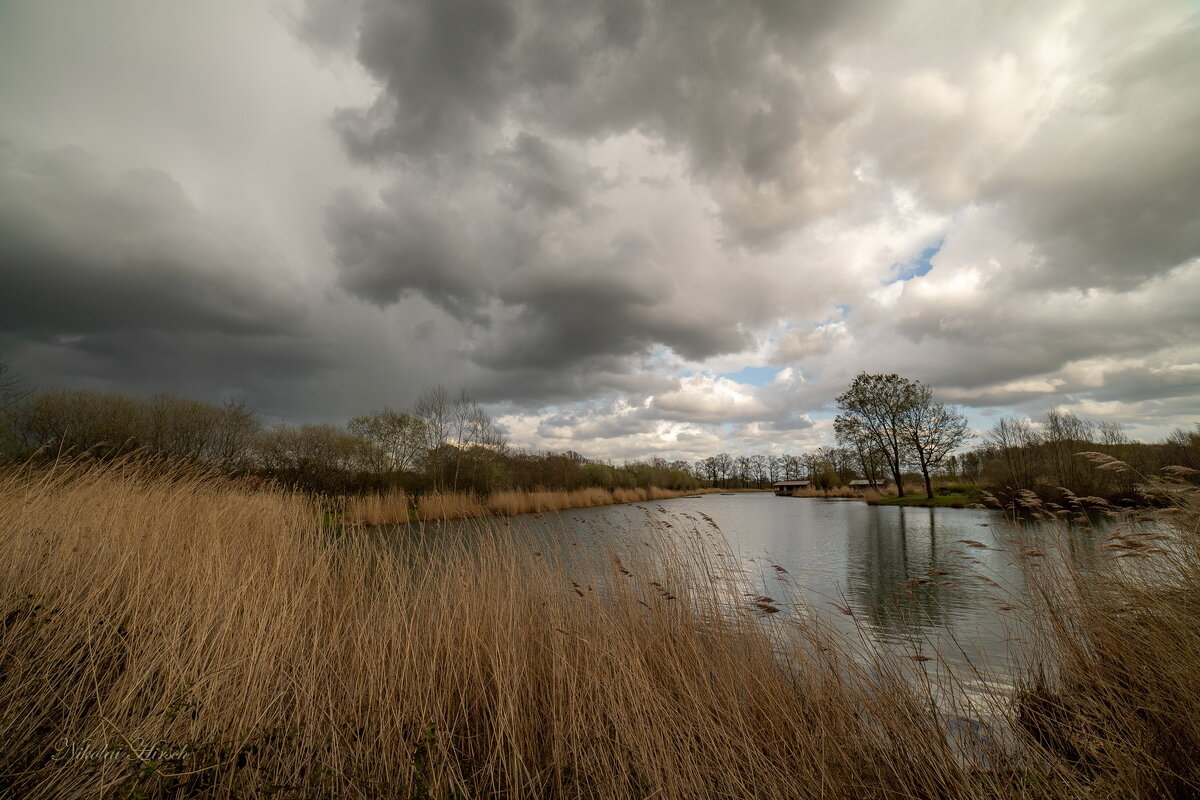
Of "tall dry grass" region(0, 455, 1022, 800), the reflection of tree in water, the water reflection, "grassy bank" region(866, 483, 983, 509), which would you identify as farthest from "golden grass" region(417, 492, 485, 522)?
Result: "grassy bank" region(866, 483, 983, 509)

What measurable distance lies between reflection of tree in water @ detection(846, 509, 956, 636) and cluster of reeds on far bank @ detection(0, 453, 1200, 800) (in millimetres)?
944

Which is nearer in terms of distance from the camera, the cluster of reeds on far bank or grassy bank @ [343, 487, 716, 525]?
the cluster of reeds on far bank

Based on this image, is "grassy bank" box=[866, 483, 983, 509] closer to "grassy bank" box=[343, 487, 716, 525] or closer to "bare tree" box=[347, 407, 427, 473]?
"grassy bank" box=[343, 487, 716, 525]

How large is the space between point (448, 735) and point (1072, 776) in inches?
130

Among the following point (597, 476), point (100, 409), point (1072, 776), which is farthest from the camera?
point (597, 476)

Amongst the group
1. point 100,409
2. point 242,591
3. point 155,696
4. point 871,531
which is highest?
point 100,409

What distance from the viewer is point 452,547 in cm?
464

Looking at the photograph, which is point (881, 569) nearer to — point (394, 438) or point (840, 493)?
point (394, 438)

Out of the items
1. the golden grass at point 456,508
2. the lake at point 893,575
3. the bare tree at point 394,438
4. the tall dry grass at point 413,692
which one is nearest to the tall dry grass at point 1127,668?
the lake at point 893,575

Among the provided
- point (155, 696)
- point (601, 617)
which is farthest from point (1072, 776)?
point (155, 696)

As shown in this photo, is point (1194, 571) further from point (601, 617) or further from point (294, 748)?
point (294, 748)

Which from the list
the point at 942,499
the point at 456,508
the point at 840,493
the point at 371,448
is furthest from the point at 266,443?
the point at 840,493

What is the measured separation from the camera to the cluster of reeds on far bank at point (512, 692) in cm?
242

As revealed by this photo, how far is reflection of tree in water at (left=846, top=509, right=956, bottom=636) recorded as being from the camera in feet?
20.2
